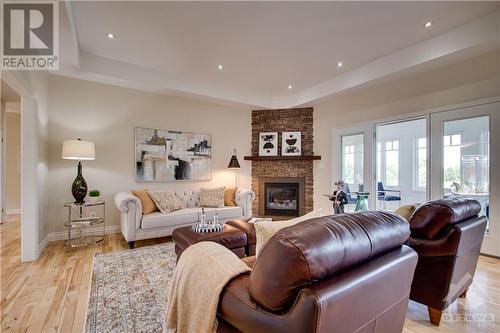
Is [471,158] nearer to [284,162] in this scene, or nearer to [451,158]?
[451,158]

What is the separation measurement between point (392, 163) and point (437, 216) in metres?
6.05

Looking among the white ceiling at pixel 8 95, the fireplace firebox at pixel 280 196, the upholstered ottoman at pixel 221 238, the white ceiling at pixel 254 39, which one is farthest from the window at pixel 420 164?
the white ceiling at pixel 8 95

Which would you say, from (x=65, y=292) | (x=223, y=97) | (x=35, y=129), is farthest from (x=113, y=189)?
(x=223, y=97)

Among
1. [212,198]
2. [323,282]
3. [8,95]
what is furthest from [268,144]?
[8,95]

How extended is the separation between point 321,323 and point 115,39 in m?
3.96

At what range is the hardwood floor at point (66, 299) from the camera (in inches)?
72.2

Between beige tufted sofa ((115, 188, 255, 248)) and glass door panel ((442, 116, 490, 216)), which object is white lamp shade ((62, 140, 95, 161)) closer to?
beige tufted sofa ((115, 188, 255, 248))

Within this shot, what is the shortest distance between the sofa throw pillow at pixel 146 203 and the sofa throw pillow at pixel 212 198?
0.91 m

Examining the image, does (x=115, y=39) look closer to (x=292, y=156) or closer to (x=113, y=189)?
(x=113, y=189)

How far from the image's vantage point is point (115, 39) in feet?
10.9

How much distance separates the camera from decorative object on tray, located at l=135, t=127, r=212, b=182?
4570 millimetres

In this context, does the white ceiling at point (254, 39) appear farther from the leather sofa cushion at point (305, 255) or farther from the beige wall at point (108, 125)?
the leather sofa cushion at point (305, 255)

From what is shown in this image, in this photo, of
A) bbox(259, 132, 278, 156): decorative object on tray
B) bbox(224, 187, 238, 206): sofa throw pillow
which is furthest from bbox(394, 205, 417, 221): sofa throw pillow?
bbox(259, 132, 278, 156): decorative object on tray

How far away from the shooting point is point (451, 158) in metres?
3.63
